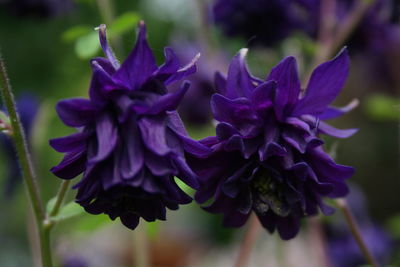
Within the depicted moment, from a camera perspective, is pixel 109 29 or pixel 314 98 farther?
pixel 109 29

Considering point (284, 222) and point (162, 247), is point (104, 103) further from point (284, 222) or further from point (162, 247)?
point (162, 247)

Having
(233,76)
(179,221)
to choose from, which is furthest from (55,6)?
(179,221)

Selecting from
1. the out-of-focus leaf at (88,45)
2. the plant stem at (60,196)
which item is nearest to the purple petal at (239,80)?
the plant stem at (60,196)

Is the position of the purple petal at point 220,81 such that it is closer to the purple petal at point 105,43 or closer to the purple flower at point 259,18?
the purple petal at point 105,43

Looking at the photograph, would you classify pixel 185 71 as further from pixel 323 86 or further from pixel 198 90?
pixel 198 90

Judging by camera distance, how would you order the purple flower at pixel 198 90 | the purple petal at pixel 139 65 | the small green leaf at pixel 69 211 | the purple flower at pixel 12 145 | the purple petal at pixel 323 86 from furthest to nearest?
1. the purple flower at pixel 198 90
2. the purple flower at pixel 12 145
3. the small green leaf at pixel 69 211
4. the purple petal at pixel 323 86
5. the purple petal at pixel 139 65

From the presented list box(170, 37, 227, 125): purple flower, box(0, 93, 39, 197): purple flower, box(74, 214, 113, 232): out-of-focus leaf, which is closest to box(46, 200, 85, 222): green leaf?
box(74, 214, 113, 232): out-of-focus leaf

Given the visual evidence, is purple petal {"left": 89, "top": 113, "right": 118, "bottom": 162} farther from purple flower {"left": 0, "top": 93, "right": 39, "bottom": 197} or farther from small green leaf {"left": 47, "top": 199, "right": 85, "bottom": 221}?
purple flower {"left": 0, "top": 93, "right": 39, "bottom": 197}
